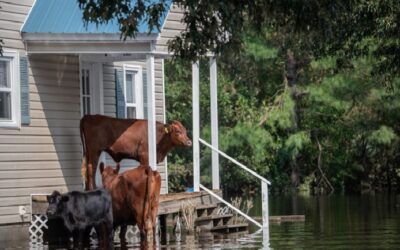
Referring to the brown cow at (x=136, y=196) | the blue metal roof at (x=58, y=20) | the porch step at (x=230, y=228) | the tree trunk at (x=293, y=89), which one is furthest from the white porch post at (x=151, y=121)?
the tree trunk at (x=293, y=89)

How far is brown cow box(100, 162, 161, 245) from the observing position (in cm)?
2220

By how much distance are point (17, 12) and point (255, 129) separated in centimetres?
2642

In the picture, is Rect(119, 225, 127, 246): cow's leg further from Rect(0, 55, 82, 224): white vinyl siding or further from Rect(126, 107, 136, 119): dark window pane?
→ Rect(126, 107, 136, 119): dark window pane

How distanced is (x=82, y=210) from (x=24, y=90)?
3873 millimetres

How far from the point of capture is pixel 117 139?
80.0 feet

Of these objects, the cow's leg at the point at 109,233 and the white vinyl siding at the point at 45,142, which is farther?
the white vinyl siding at the point at 45,142

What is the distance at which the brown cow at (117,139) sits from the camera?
2417cm

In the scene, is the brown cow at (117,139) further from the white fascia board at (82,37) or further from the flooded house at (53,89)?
the white fascia board at (82,37)

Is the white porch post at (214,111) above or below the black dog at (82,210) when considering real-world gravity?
above

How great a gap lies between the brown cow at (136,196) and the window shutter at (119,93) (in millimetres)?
4463

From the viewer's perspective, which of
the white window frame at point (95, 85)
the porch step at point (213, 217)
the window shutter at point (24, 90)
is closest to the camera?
the window shutter at point (24, 90)


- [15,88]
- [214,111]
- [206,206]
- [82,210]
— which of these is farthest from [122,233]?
[214,111]

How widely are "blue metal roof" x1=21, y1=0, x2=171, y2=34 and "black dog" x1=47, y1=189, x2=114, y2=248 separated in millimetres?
3938

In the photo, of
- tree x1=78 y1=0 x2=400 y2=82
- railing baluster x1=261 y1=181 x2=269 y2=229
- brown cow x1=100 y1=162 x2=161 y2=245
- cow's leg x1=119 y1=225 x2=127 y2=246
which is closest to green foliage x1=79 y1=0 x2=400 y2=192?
railing baluster x1=261 y1=181 x2=269 y2=229
